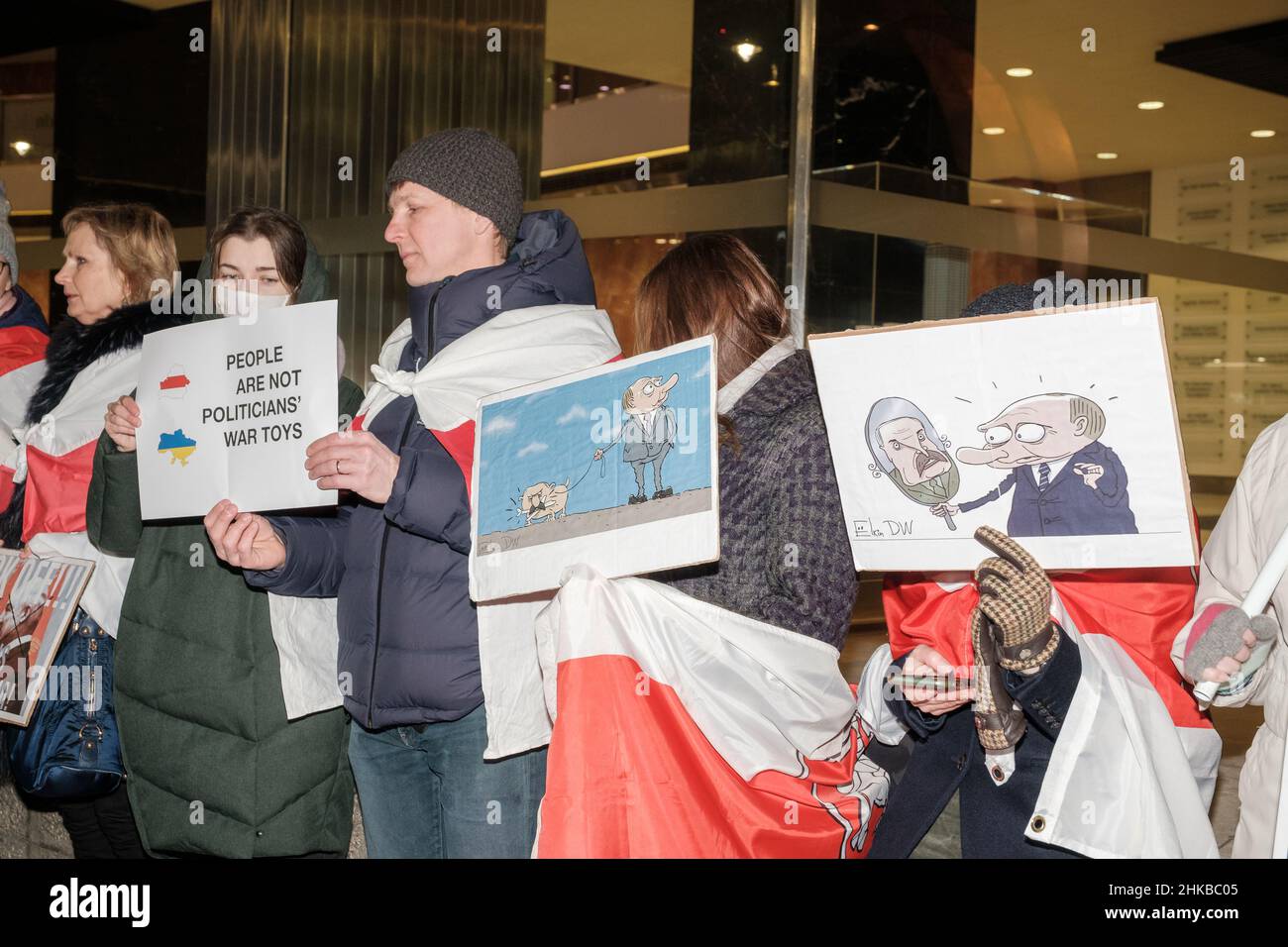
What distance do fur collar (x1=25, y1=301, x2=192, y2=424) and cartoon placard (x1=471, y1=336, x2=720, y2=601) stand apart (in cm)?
113

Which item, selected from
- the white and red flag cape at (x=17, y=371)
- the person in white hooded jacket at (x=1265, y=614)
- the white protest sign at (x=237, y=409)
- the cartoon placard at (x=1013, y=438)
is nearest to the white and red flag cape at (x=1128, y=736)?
the person in white hooded jacket at (x=1265, y=614)

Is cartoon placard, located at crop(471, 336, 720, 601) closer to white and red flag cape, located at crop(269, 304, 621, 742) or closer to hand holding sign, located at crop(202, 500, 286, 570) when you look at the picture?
white and red flag cape, located at crop(269, 304, 621, 742)

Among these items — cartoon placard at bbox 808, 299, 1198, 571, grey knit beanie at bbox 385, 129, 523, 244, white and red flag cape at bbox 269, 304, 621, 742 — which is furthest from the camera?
grey knit beanie at bbox 385, 129, 523, 244

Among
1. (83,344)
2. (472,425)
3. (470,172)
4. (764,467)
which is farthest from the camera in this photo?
(83,344)

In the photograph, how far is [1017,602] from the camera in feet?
5.91

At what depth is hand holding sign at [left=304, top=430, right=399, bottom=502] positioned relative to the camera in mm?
2320

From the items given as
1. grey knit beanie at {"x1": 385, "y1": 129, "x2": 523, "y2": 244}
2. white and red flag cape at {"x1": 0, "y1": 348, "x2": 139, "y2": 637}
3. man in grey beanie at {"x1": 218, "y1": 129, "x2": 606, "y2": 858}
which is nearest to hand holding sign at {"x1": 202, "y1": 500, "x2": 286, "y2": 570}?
man in grey beanie at {"x1": 218, "y1": 129, "x2": 606, "y2": 858}

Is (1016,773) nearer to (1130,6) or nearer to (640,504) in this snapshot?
(640,504)

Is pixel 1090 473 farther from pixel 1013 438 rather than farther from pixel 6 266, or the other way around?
pixel 6 266

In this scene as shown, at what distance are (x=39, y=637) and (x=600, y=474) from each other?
1572 mm

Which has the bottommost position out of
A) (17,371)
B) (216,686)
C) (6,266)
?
(216,686)
